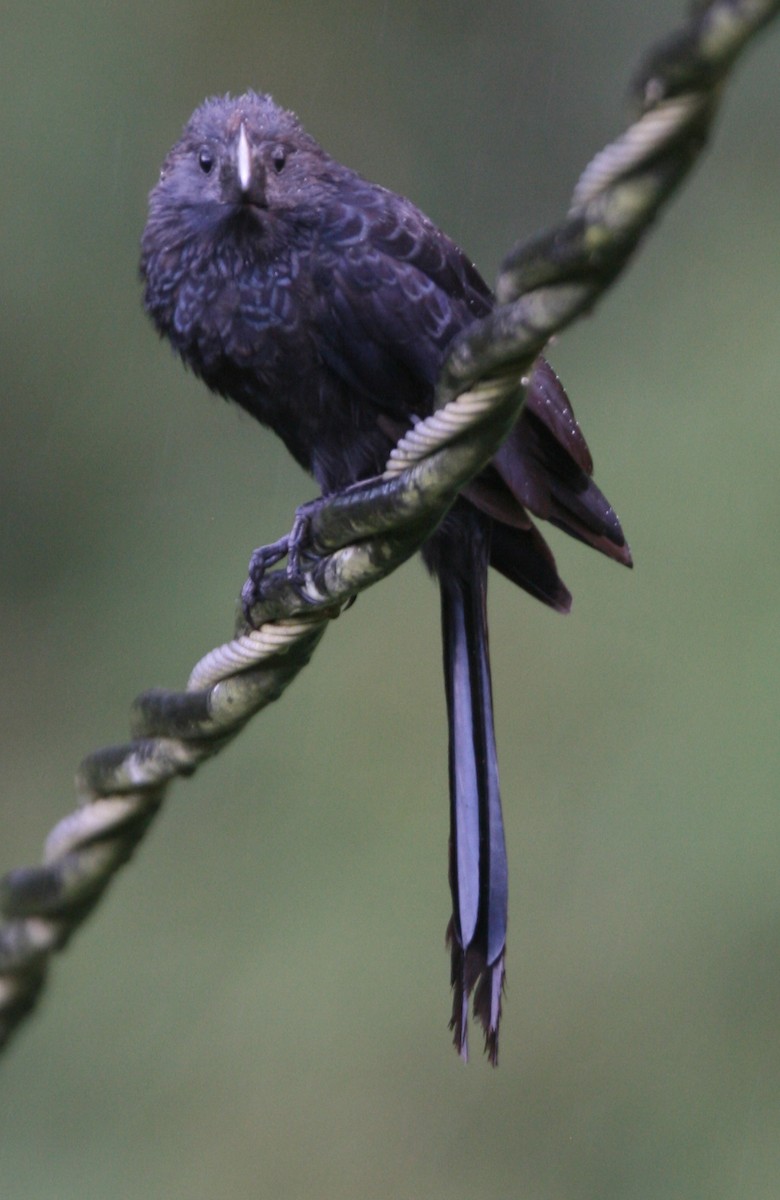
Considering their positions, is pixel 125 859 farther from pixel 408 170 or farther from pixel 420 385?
pixel 408 170

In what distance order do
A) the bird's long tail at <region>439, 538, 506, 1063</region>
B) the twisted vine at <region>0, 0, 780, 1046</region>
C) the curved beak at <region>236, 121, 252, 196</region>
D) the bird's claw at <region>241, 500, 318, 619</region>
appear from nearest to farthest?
the twisted vine at <region>0, 0, 780, 1046</region>, the bird's claw at <region>241, 500, 318, 619</region>, the bird's long tail at <region>439, 538, 506, 1063</region>, the curved beak at <region>236, 121, 252, 196</region>

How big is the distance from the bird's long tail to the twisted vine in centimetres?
50

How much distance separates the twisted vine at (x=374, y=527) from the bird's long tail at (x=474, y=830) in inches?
19.7

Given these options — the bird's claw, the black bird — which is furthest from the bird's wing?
the bird's claw

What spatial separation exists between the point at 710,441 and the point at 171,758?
9.81ft

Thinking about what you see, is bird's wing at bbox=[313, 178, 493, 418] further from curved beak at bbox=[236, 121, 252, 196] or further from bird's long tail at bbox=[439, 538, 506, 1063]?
bird's long tail at bbox=[439, 538, 506, 1063]

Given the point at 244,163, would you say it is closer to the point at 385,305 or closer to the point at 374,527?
the point at 385,305

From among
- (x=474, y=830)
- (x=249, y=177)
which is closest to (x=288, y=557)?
(x=474, y=830)

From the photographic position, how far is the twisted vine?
1062 mm

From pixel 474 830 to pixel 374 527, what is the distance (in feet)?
2.47

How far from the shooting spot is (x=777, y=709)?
4.11 metres

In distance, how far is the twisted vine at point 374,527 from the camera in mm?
1062

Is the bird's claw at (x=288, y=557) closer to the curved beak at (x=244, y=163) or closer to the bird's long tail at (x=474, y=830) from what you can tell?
the bird's long tail at (x=474, y=830)

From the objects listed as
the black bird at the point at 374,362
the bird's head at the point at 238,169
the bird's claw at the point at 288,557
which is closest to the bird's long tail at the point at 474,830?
the black bird at the point at 374,362
